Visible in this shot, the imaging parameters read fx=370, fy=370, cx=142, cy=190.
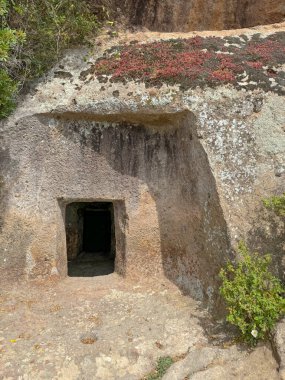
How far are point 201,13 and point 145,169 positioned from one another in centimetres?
400

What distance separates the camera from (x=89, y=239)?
44.2 ft

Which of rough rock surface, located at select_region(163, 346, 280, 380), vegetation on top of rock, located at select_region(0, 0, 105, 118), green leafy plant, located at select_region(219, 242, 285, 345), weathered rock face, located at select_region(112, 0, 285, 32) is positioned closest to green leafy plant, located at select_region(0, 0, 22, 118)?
vegetation on top of rock, located at select_region(0, 0, 105, 118)

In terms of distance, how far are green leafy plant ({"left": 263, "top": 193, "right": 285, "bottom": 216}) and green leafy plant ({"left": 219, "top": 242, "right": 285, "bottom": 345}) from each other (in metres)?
0.76

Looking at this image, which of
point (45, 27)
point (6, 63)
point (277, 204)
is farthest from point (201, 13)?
point (277, 204)

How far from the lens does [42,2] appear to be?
6980mm

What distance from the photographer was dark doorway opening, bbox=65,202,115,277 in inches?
401

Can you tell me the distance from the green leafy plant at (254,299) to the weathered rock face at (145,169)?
26.3 inches

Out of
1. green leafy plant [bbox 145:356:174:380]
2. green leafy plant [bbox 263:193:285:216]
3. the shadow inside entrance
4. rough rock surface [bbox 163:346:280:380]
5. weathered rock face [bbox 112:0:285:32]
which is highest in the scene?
weathered rock face [bbox 112:0:285:32]

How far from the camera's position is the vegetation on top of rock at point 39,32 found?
688 centimetres

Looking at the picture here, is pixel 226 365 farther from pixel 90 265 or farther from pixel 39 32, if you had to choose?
pixel 39 32

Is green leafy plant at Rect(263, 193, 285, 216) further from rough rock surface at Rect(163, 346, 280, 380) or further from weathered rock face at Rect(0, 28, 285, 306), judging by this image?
rough rock surface at Rect(163, 346, 280, 380)

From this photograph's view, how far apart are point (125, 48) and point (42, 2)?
5.81 feet

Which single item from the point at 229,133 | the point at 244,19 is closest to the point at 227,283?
the point at 229,133

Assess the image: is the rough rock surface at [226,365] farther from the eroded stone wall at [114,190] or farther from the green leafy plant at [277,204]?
the green leafy plant at [277,204]
